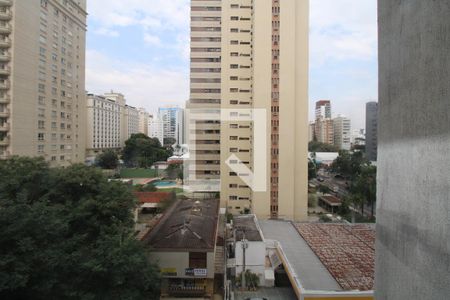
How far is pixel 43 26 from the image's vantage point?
1658cm

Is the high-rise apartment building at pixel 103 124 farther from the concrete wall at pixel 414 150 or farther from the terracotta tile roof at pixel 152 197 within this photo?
the concrete wall at pixel 414 150

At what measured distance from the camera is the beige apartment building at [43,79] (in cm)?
1448

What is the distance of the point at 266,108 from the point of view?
14.1 metres

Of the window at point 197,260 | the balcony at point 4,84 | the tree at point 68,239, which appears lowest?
the window at point 197,260

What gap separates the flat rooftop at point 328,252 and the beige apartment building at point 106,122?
27.8m

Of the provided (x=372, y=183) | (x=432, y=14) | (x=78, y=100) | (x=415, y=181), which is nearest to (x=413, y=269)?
(x=415, y=181)

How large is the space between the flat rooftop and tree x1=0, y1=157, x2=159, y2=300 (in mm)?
4181

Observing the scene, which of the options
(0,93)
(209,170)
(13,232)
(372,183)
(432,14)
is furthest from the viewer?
(209,170)

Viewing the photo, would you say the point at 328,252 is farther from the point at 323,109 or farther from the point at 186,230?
the point at 323,109

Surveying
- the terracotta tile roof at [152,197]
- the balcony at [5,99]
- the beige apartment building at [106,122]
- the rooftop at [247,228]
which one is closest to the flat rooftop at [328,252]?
the rooftop at [247,228]

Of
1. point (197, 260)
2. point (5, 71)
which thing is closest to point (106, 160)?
point (5, 71)

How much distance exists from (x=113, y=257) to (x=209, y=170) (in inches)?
552

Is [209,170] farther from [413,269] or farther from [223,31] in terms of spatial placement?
[413,269]

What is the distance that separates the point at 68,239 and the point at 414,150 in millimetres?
Result: 6120
